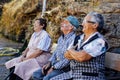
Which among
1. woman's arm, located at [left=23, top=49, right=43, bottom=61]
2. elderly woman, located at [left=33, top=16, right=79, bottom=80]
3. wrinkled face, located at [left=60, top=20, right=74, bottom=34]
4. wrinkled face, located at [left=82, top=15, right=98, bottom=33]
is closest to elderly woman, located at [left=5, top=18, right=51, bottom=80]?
woman's arm, located at [left=23, top=49, right=43, bottom=61]

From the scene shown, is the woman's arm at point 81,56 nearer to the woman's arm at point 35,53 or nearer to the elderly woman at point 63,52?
the elderly woman at point 63,52

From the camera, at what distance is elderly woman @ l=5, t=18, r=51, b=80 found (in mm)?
5826

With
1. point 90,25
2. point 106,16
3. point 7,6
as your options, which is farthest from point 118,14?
point 7,6

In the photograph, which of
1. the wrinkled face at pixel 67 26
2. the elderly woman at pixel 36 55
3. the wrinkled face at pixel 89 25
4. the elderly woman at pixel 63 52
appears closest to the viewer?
the wrinkled face at pixel 89 25

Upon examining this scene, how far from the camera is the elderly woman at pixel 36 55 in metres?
5.83

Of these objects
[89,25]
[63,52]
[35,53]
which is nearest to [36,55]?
[35,53]

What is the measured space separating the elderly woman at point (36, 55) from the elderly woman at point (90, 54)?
61.9 inches

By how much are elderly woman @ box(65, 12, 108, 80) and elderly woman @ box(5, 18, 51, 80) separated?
5.16ft

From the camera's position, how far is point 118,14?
5852 mm

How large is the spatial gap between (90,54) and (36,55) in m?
2.08

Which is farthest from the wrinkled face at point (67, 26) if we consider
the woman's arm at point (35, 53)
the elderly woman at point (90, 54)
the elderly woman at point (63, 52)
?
the woman's arm at point (35, 53)

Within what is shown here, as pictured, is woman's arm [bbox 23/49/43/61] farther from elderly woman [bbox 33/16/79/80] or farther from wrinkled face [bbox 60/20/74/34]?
wrinkled face [bbox 60/20/74/34]

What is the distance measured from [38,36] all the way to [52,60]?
2.64 ft

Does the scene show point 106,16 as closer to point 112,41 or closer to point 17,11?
point 112,41
